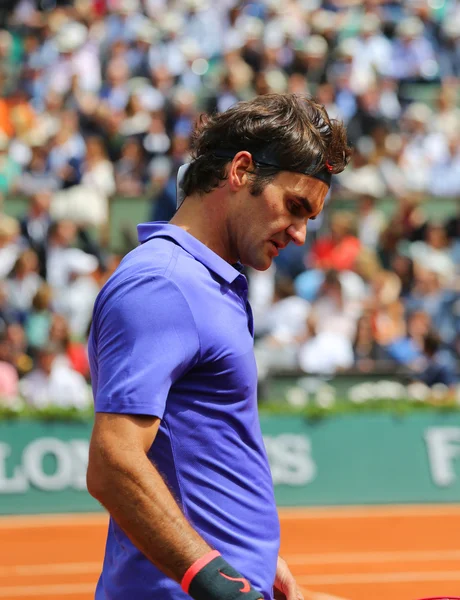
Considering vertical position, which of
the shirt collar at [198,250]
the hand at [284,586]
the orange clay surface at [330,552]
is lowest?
the orange clay surface at [330,552]

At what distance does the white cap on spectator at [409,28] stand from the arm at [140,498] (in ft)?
44.2

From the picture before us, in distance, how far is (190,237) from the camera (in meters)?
2.41

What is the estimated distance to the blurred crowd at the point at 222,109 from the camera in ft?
35.1

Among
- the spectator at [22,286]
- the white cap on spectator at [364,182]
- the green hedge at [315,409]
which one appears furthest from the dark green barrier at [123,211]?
the green hedge at [315,409]

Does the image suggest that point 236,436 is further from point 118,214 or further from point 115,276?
point 118,214

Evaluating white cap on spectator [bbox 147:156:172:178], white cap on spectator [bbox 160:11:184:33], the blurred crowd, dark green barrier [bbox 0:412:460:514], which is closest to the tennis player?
dark green barrier [bbox 0:412:460:514]

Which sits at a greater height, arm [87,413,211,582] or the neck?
the neck

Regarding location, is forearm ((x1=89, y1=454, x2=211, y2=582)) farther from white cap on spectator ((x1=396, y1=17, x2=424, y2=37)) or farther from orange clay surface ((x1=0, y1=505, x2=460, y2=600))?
white cap on spectator ((x1=396, y1=17, x2=424, y2=37))

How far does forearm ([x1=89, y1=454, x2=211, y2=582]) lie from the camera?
6.75 feet

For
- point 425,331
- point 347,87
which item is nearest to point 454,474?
point 425,331

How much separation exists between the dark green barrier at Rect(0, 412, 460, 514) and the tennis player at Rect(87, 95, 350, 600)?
7055 mm

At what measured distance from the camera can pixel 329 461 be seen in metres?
9.73

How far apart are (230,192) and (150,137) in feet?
34.7

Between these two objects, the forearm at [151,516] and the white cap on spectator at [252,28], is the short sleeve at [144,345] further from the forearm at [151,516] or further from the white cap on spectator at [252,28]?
the white cap on spectator at [252,28]
